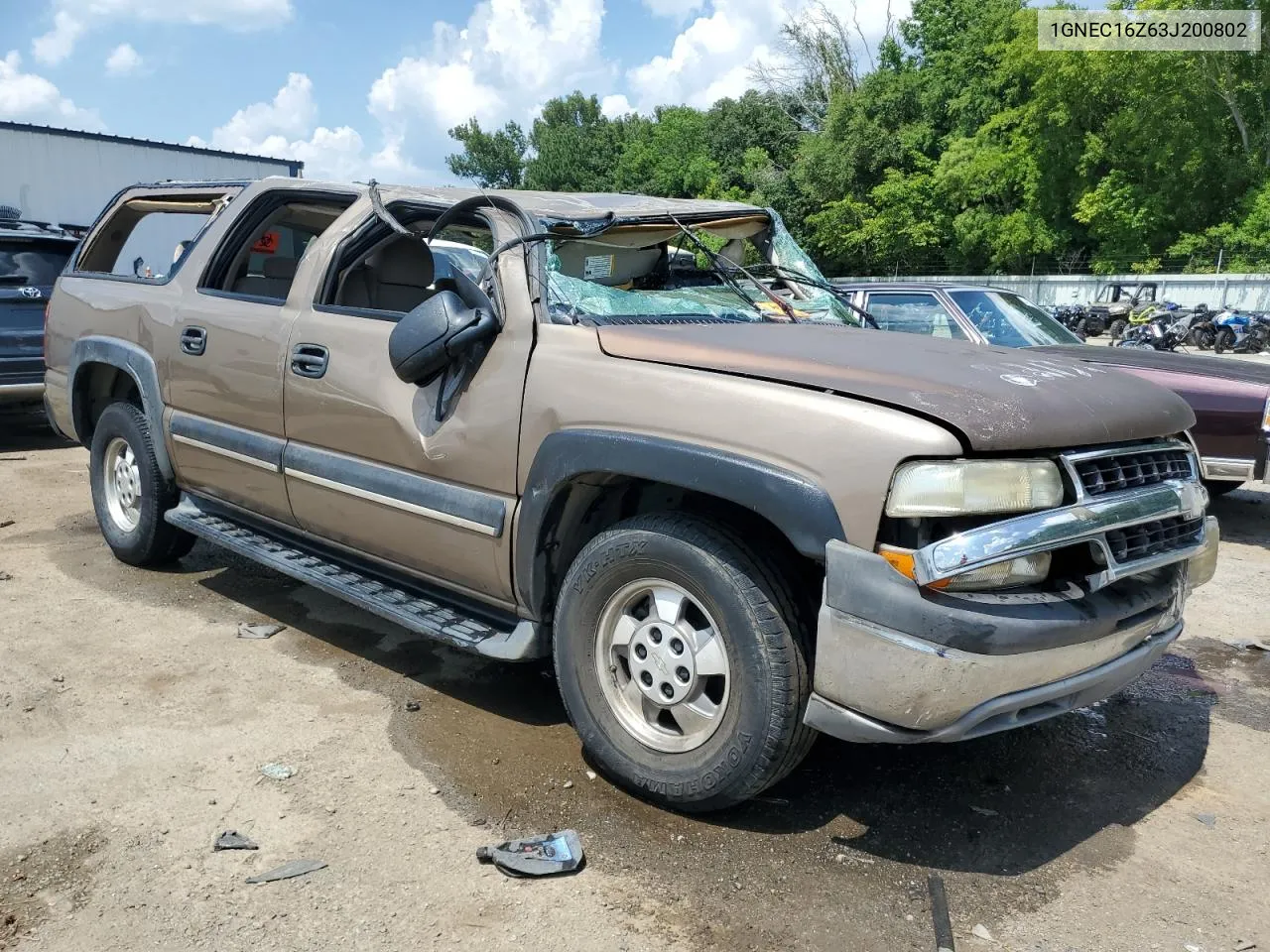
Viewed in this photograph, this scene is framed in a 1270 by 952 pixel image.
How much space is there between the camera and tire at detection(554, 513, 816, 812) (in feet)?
8.77

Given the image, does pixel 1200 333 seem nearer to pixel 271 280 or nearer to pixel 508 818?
pixel 271 280

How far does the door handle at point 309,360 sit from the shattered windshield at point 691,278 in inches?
40.5

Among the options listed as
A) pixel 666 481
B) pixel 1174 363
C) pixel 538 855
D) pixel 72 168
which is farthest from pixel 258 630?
pixel 72 168

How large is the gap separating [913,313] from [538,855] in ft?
20.3

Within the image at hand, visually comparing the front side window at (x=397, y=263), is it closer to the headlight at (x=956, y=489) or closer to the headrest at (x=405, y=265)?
the headrest at (x=405, y=265)

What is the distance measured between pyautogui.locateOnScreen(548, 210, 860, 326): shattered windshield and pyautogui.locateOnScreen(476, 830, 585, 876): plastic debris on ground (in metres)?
1.58

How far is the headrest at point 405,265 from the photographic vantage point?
14.5ft

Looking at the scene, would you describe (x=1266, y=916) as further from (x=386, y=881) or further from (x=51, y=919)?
(x=51, y=919)

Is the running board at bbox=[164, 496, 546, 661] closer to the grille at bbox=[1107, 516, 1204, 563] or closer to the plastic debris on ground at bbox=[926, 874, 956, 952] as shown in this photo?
the plastic debris on ground at bbox=[926, 874, 956, 952]

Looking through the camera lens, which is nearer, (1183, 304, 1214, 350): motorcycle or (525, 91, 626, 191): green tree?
(1183, 304, 1214, 350): motorcycle

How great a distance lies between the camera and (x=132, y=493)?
5207 mm

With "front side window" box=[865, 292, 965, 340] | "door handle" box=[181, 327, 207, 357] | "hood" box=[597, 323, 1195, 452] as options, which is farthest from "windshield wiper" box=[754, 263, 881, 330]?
"front side window" box=[865, 292, 965, 340]

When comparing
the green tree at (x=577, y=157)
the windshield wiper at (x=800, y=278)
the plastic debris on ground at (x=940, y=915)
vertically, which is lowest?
the plastic debris on ground at (x=940, y=915)

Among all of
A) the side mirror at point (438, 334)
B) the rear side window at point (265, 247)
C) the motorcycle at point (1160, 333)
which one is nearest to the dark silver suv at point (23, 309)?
the rear side window at point (265, 247)
